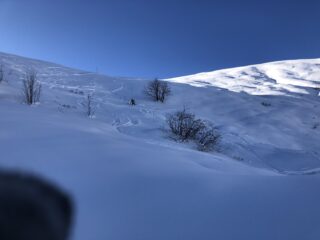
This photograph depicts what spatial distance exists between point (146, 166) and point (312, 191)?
1.03 m

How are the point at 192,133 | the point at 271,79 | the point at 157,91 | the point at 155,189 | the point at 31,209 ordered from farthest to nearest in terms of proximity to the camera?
the point at 271,79, the point at 157,91, the point at 192,133, the point at 155,189, the point at 31,209

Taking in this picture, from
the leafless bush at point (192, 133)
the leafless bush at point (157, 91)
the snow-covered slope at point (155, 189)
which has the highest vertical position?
the leafless bush at point (157, 91)

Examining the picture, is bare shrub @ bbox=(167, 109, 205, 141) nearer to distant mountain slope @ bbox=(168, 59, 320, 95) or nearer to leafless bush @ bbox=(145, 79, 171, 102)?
leafless bush @ bbox=(145, 79, 171, 102)

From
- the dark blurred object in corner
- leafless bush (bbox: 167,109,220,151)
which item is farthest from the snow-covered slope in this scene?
leafless bush (bbox: 167,109,220,151)

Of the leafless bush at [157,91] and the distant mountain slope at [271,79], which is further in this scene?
the distant mountain slope at [271,79]

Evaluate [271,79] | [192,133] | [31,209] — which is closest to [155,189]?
[31,209]

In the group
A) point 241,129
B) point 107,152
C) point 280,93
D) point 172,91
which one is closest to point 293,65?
point 280,93

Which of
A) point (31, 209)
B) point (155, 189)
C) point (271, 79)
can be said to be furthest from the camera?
point (271, 79)

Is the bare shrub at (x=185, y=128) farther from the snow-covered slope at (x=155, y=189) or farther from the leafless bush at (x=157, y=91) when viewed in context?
the leafless bush at (x=157, y=91)

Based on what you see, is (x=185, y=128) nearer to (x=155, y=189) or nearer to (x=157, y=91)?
(x=155, y=189)

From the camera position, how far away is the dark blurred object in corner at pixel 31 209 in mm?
448

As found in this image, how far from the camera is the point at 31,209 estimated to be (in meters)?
0.50

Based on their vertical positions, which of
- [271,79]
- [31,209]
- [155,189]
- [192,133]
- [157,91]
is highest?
[271,79]

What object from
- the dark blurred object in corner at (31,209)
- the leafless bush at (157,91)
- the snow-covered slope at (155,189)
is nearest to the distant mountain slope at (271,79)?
the leafless bush at (157,91)
